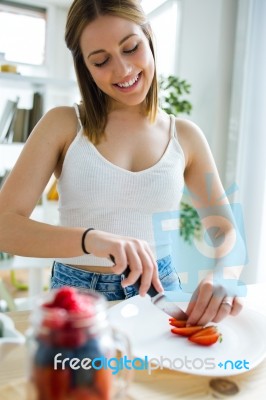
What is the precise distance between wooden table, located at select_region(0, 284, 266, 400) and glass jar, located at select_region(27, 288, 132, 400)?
21cm

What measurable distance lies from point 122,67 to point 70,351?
2.94 feet

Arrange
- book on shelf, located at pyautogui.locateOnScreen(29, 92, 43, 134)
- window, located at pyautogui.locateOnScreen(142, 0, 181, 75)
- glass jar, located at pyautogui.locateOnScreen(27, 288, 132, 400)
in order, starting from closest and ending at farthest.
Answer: glass jar, located at pyautogui.locateOnScreen(27, 288, 132, 400) < book on shelf, located at pyautogui.locateOnScreen(29, 92, 43, 134) < window, located at pyautogui.locateOnScreen(142, 0, 181, 75)

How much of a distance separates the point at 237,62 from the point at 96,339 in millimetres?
2467

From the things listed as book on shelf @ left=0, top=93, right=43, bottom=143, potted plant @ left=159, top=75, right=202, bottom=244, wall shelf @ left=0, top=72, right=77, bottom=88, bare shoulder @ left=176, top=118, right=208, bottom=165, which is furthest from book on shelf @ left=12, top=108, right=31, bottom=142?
bare shoulder @ left=176, top=118, right=208, bottom=165

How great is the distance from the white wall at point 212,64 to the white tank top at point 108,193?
1563 mm

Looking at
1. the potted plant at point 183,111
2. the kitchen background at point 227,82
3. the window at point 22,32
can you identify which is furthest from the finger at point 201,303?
the window at point 22,32

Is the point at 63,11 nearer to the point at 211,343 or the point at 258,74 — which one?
the point at 258,74

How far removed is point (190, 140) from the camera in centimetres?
139

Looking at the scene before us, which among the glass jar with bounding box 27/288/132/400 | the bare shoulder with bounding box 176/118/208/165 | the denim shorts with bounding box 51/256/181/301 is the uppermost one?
the bare shoulder with bounding box 176/118/208/165

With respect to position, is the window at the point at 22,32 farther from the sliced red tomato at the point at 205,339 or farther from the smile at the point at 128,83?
the sliced red tomato at the point at 205,339

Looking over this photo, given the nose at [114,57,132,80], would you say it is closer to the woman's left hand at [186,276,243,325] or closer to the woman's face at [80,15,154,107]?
the woman's face at [80,15,154,107]

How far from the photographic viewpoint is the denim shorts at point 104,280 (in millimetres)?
1166

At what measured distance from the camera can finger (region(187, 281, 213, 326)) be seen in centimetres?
84

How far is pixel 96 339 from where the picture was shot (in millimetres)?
437
